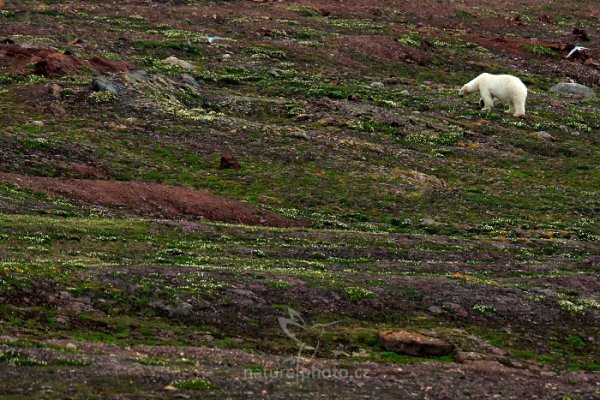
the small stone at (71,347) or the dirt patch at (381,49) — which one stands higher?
the dirt patch at (381,49)

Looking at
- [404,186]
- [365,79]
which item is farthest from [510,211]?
[365,79]

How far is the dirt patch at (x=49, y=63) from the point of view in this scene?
51875 mm

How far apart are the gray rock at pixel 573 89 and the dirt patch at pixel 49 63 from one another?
92.9 ft

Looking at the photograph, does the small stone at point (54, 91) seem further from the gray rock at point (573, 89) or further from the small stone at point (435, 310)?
the gray rock at point (573, 89)

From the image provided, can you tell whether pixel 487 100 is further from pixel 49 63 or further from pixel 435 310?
pixel 435 310

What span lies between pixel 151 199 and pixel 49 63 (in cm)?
1921

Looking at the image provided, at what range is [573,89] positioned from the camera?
214ft

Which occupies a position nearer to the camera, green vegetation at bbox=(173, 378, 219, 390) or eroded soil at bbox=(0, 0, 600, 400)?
green vegetation at bbox=(173, 378, 219, 390)

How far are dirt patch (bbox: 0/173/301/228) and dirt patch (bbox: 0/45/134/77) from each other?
53.7ft

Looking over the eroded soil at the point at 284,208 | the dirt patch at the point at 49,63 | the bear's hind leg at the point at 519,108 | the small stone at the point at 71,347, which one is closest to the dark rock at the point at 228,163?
the eroded soil at the point at 284,208

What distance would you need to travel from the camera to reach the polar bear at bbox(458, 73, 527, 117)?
5428cm

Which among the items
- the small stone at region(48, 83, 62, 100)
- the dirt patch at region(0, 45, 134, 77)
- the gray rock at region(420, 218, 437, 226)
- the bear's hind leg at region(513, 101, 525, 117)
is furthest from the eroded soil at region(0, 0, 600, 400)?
the bear's hind leg at region(513, 101, 525, 117)

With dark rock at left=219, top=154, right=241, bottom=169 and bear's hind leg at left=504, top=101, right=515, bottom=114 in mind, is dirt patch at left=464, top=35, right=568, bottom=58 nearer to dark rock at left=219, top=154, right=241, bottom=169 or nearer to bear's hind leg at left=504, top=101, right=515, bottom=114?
bear's hind leg at left=504, top=101, right=515, bottom=114

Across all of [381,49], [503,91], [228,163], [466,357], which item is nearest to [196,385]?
[466,357]
